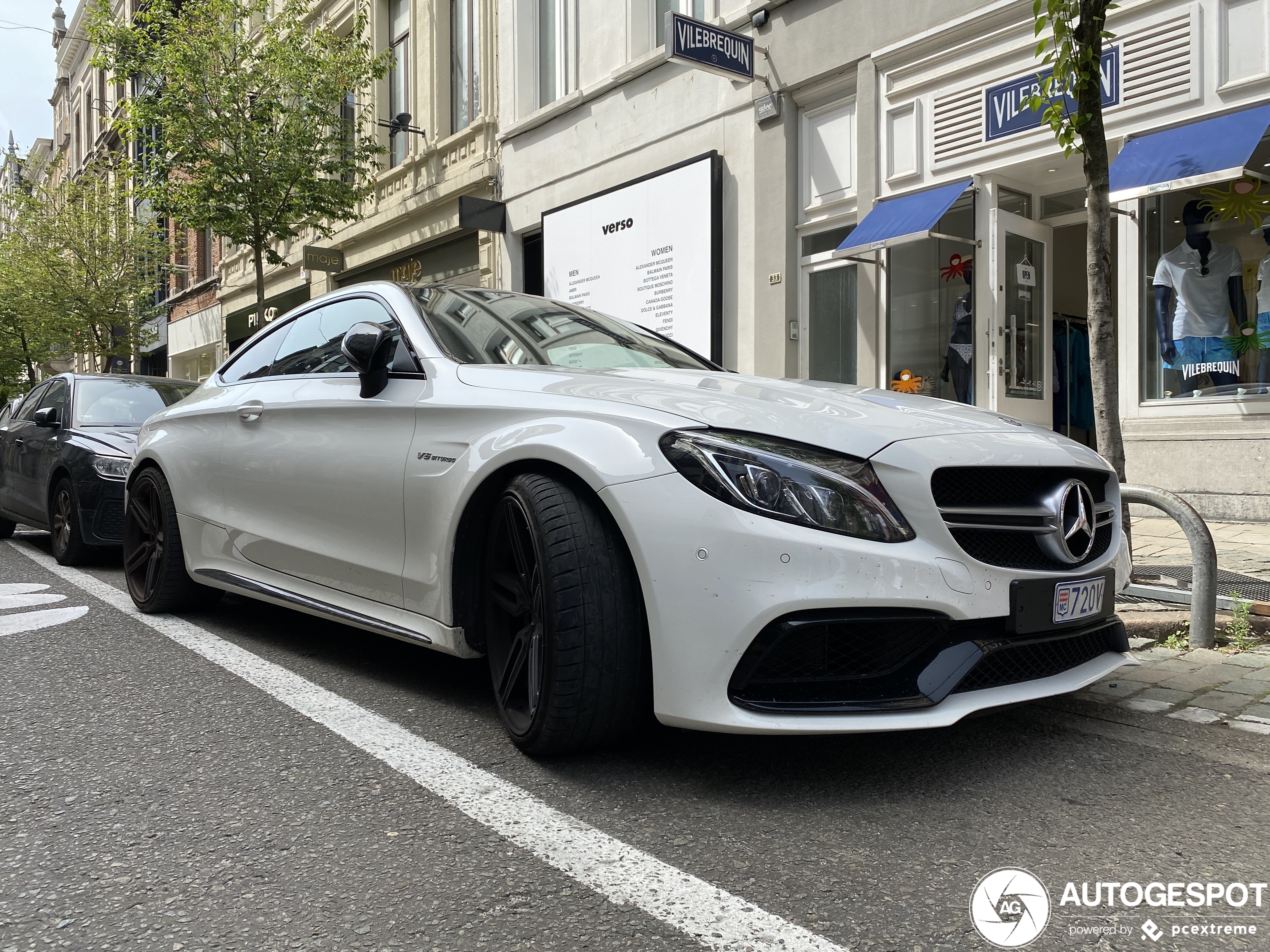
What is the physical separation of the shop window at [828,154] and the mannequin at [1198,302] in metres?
3.26

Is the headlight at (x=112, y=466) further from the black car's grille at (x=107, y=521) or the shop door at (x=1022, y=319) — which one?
the shop door at (x=1022, y=319)

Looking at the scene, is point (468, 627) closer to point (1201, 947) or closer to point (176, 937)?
point (176, 937)

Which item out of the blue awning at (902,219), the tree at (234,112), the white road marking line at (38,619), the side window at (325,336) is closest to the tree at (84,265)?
the tree at (234,112)

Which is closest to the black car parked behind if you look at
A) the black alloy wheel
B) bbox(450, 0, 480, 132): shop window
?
the black alloy wheel

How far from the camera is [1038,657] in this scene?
2.57m

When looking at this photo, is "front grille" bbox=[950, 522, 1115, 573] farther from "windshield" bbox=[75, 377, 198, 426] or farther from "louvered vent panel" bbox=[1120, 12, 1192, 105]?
"louvered vent panel" bbox=[1120, 12, 1192, 105]

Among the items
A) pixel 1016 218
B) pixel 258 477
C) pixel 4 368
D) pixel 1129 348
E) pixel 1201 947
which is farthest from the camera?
pixel 4 368

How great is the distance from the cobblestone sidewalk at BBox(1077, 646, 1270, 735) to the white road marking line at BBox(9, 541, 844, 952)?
159cm

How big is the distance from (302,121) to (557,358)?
41.4 ft

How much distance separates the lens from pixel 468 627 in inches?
116

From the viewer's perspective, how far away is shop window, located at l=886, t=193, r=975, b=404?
364 inches

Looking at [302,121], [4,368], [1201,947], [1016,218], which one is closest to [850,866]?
[1201,947]

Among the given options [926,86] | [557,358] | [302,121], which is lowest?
[557,358]

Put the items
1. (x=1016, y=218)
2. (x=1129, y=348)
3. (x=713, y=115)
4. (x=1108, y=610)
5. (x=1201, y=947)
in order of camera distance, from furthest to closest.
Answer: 1. (x=713, y=115)
2. (x=1016, y=218)
3. (x=1129, y=348)
4. (x=1108, y=610)
5. (x=1201, y=947)
